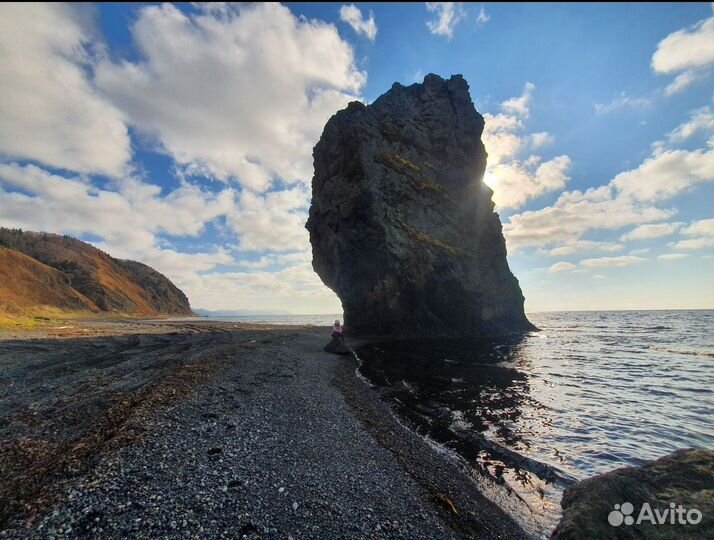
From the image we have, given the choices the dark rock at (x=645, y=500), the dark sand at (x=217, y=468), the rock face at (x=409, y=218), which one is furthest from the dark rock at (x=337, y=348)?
the dark rock at (x=645, y=500)

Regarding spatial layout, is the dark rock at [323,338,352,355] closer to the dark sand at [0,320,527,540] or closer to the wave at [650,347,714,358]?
the dark sand at [0,320,527,540]

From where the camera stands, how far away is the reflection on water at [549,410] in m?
12.2

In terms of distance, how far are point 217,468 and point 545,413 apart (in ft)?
54.7

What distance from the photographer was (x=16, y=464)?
8.93 meters

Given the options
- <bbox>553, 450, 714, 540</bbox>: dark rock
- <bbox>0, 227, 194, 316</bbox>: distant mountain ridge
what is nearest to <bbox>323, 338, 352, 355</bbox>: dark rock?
<bbox>553, 450, 714, 540</bbox>: dark rock

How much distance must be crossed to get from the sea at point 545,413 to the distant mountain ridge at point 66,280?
84113 mm

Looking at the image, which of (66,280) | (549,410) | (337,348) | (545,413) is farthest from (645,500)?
(66,280)

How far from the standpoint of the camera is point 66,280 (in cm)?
12238

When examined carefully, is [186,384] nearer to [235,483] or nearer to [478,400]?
[235,483]

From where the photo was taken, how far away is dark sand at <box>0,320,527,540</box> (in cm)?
680

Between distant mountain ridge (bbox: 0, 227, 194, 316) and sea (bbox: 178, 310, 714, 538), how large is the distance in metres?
84.1

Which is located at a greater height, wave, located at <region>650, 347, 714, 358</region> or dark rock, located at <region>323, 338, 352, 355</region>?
dark rock, located at <region>323, 338, 352, 355</region>

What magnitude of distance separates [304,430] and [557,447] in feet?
33.8

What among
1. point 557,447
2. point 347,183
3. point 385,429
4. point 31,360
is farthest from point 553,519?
point 347,183
